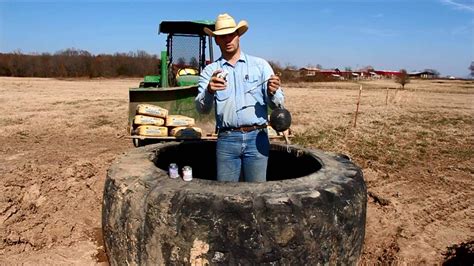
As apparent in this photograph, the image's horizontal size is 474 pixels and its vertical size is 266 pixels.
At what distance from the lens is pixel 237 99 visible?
2908mm

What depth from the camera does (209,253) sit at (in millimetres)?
1985

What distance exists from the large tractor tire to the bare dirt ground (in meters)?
1.78

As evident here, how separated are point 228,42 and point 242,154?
824mm

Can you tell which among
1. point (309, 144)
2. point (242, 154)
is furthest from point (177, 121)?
point (242, 154)

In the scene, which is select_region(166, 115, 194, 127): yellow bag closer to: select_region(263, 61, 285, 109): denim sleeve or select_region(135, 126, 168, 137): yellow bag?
select_region(135, 126, 168, 137): yellow bag

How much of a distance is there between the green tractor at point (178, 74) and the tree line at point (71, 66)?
2980cm

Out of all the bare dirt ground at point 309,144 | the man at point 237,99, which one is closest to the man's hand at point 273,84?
the man at point 237,99

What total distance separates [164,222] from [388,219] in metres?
3.58

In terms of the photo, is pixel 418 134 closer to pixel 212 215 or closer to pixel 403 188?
pixel 403 188

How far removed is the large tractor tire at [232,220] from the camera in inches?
78.1

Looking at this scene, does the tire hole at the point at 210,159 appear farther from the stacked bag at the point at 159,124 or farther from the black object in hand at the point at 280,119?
the stacked bag at the point at 159,124

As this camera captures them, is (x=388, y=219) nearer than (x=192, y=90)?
Yes

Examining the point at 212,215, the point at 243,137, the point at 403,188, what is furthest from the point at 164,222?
the point at 403,188

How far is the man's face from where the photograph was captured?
9.44 ft
